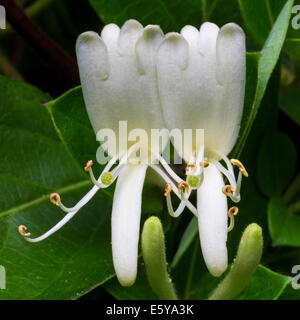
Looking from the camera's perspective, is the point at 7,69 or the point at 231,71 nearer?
the point at 231,71

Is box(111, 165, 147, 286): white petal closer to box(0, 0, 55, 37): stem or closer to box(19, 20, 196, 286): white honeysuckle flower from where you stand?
box(19, 20, 196, 286): white honeysuckle flower

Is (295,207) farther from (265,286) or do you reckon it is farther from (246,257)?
(246,257)

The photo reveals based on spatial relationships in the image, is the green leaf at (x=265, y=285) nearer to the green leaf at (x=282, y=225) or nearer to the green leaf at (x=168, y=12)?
the green leaf at (x=282, y=225)

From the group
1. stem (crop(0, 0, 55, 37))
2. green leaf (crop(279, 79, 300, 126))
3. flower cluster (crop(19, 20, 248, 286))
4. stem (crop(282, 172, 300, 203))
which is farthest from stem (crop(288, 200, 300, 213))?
stem (crop(0, 0, 55, 37))

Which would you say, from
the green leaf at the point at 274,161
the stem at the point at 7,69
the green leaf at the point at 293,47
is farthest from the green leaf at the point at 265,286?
the stem at the point at 7,69

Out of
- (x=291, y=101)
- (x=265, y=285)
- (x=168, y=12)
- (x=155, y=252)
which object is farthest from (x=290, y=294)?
(x=168, y=12)
